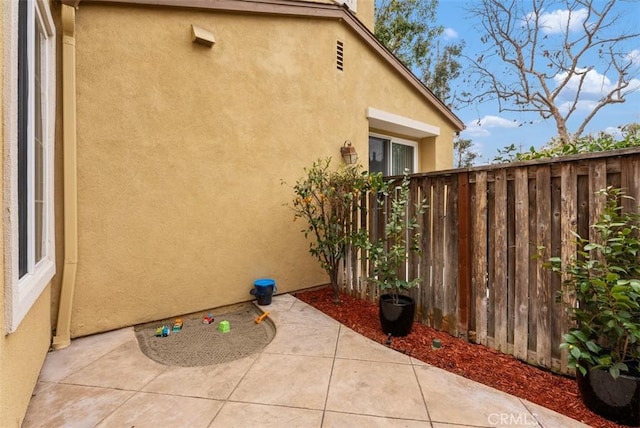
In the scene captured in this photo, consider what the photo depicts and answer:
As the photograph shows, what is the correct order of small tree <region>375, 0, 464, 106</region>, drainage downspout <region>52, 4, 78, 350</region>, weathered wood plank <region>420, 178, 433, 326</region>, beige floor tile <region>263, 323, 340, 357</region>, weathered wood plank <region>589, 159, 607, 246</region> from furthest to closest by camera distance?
1. small tree <region>375, 0, 464, 106</region>
2. weathered wood plank <region>420, 178, 433, 326</region>
3. drainage downspout <region>52, 4, 78, 350</region>
4. beige floor tile <region>263, 323, 340, 357</region>
5. weathered wood plank <region>589, 159, 607, 246</region>

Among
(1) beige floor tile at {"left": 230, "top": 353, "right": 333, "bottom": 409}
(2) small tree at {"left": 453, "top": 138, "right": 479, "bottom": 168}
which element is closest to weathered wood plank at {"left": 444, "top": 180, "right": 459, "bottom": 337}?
(1) beige floor tile at {"left": 230, "top": 353, "right": 333, "bottom": 409}

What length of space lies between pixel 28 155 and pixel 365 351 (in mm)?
2992

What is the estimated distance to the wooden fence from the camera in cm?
228

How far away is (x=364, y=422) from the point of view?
1874 mm

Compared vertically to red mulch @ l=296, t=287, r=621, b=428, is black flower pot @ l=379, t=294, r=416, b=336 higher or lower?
higher

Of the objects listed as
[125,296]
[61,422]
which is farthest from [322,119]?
[61,422]

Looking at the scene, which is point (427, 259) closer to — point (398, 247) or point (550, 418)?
point (398, 247)

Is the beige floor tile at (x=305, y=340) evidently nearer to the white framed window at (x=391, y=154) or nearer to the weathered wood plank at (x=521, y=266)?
the weathered wood plank at (x=521, y=266)

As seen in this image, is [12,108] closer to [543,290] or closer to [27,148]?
[27,148]

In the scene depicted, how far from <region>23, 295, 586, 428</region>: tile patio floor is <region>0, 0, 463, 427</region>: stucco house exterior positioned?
1.01ft

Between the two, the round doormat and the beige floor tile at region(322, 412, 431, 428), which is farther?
the round doormat

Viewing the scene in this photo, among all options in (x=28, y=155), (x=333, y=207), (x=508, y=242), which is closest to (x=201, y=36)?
(x=28, y=155)

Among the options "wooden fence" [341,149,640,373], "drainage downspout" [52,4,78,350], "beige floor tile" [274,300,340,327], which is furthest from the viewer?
"beige floor tile" [274,300,340,327]

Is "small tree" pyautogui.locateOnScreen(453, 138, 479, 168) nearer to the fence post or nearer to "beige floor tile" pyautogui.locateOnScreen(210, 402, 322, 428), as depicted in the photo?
the fence post
